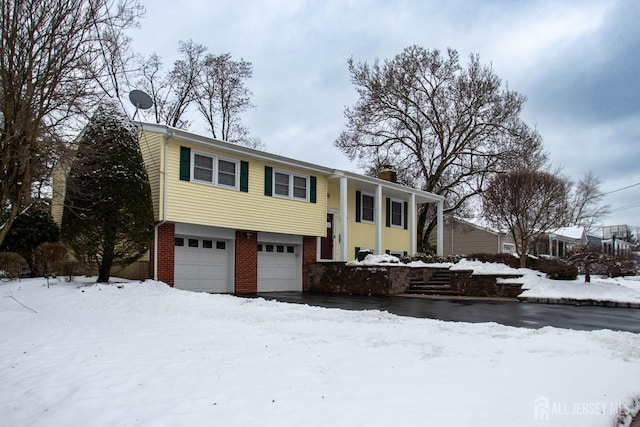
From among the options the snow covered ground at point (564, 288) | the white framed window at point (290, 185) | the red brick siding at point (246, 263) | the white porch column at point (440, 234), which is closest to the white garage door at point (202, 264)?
the red brick siding at point (246, 263)

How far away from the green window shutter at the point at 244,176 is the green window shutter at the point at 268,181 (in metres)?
0.82

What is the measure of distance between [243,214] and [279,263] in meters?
3.14

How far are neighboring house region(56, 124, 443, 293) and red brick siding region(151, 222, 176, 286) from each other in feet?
0.10

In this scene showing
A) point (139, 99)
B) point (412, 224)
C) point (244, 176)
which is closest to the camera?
point (139, 99)

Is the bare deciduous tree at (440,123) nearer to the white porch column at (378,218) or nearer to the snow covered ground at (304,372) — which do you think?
the white porch column at (378,218)

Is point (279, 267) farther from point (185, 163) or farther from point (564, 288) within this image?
point (564, 288)

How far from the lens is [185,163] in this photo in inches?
580

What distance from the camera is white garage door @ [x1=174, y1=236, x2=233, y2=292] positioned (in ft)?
50.3

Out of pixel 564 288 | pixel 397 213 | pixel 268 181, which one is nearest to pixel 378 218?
pixel 397 213

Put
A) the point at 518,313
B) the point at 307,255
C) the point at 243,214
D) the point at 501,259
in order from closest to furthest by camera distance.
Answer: the point at 518,313 < the point at 243,214 < the point at 307,255 < the point at 501,259

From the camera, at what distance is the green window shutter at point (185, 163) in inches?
576

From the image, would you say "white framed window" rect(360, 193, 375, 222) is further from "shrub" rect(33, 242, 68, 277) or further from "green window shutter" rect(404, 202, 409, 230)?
"shrub" rect(33, 242, 68, 277)

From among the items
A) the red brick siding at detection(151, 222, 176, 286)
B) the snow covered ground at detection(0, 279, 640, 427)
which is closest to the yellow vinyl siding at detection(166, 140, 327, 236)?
the red brick siding at detection(151, 222, 176, 286)

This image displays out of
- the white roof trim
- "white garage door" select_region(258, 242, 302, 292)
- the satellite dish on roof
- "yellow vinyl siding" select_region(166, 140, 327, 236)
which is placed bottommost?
"white garage door" select_region(258, 242, 302, 292)
